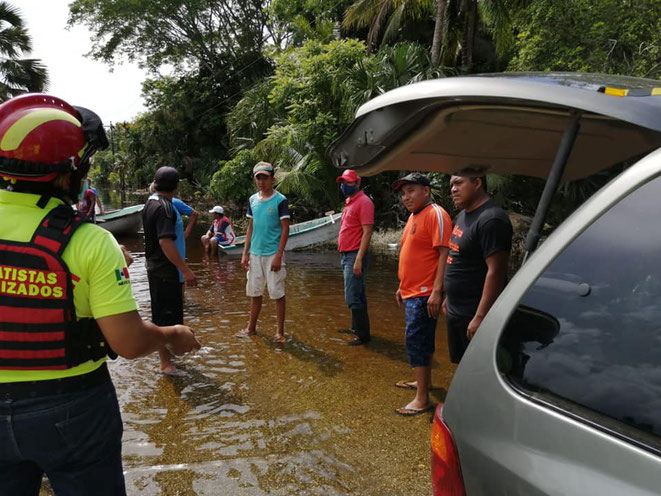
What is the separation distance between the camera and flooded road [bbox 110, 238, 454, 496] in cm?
314

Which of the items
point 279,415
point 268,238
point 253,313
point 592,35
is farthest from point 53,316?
point 592,35

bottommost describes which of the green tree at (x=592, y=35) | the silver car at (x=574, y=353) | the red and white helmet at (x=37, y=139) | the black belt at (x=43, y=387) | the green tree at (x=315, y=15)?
the black belt at (x=43, y=387)

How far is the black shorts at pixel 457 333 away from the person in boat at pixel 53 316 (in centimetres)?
248

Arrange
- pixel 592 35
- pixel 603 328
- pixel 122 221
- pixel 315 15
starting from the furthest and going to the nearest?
pixel 315 15 → pixel 122 221 → pixel 592 35 → pixel 603 328

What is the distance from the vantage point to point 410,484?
3.07m

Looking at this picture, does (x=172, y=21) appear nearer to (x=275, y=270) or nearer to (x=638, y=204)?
(x=275, y=270)

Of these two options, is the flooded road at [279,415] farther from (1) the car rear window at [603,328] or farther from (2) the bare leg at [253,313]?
(1) the car rear window at [603,328]

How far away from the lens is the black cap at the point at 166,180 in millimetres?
4543

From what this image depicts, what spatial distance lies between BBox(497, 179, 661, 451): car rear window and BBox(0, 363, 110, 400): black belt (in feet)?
4.43

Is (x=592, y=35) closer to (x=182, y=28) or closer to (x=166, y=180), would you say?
(x=166, y=180)

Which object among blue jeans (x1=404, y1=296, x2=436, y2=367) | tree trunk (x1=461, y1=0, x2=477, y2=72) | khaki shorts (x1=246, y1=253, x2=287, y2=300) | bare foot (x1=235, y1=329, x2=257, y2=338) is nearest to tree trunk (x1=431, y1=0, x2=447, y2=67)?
tree trunk (x1=461, y1=0, x2=477, y2=72)

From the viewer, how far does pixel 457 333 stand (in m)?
3.74

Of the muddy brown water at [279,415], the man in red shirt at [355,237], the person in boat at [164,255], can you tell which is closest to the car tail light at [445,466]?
the muddy brown water at [279,415]

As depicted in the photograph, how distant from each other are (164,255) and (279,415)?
6.10ft
